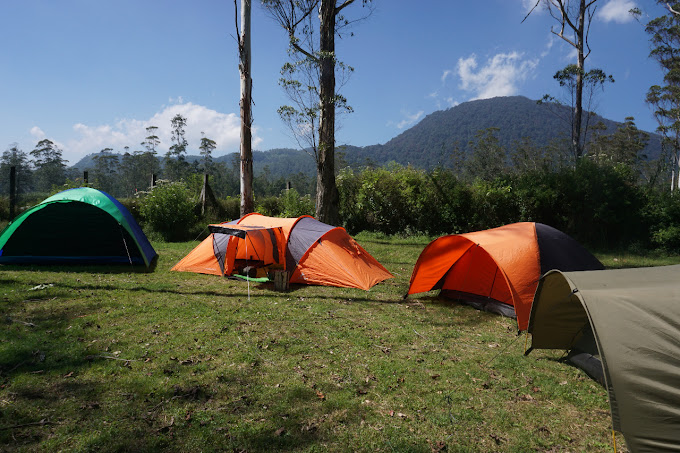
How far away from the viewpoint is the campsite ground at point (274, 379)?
2.88 m

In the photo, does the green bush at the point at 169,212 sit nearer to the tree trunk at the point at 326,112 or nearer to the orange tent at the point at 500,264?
the tree trunk at the point at 326,112

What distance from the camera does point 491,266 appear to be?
625 cm

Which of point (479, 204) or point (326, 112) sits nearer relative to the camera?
point (326, 112)

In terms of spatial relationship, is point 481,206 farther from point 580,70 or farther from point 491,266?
point 580,70

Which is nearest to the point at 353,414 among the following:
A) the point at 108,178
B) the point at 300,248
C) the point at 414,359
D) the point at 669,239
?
the point at 414,359

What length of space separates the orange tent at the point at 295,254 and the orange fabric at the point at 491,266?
1.35 m

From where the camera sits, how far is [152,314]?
5.44 metres

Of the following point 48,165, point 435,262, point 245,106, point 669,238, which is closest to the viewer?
point 435,262

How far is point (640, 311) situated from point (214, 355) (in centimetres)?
393

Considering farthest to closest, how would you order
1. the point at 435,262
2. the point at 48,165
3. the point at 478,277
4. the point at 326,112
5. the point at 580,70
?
the point at 48,165 < the point at 580,70 < the point at 326,112 < the point at 435,262 < the point at 478,277

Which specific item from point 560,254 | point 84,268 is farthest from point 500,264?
point 84,268

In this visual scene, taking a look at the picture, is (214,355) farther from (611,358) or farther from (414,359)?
(611,358)

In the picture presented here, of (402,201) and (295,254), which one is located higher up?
(402,201)

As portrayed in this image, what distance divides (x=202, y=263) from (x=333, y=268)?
120 inches
